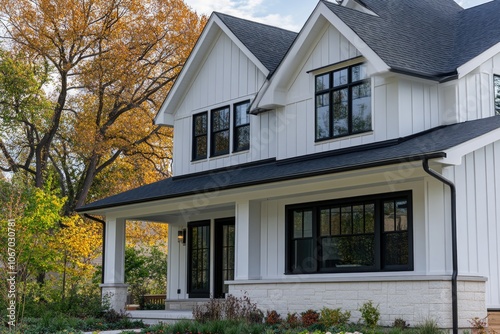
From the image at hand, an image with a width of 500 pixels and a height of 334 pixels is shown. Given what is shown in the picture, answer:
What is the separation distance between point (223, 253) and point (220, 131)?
3459 millimetres

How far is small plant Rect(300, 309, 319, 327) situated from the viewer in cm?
1503

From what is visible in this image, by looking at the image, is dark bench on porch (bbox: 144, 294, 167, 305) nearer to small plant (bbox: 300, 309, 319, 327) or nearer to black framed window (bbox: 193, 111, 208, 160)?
black framed window (bbox: 193, 111, 208, 160)

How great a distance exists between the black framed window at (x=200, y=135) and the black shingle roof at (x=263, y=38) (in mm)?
2527

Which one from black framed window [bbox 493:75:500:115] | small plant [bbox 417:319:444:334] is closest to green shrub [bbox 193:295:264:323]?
small plant [bbox 417:319:444:334]

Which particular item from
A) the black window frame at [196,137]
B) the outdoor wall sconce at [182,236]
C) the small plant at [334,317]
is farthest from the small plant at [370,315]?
the outdoor wall sconce at [182,236]

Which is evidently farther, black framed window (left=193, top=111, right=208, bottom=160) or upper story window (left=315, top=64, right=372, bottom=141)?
black framed window (left=193, top=111, right=208, bottom=160)

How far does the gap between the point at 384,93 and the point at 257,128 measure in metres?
4.52

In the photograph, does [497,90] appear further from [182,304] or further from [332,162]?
[182,304]

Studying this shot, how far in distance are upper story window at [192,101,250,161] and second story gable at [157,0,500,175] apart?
0.03 metres

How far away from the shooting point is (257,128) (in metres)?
19.8

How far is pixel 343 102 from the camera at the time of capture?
17188mm

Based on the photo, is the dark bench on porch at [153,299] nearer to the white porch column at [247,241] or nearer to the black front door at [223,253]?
the black front door at [223,253]

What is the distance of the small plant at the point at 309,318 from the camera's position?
49.3 ft

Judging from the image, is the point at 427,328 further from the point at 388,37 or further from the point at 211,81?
the point at 211,81
